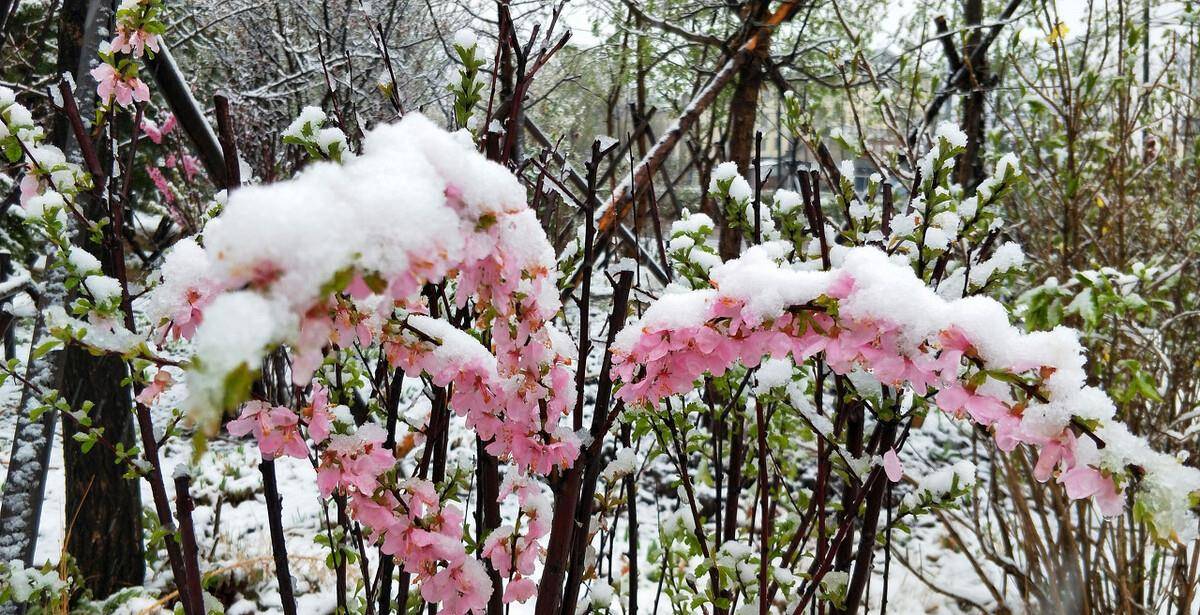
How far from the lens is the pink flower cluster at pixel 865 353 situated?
2.03 ft

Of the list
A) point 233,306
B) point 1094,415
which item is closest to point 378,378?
point 233,306

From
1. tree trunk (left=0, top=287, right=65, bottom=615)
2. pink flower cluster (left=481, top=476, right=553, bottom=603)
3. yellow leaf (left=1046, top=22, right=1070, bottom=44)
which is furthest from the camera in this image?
yellow leaf (left=1046, top=22, right=1070, bottom=44)

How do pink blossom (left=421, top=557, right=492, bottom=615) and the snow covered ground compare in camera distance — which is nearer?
pink blossom (left=421, top=557, right=492, bottom=615)

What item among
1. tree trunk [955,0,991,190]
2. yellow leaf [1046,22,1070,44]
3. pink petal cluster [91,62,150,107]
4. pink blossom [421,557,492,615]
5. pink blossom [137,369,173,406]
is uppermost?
tree trunk [955,0,991,190]

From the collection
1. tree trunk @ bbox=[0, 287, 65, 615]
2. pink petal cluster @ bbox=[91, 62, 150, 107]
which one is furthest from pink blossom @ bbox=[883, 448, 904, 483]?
tree trunk @ bbox=[0, 287, 65, 615]

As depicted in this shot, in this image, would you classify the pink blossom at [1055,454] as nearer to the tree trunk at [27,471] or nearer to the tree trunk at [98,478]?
the tree trunk at [27,471]

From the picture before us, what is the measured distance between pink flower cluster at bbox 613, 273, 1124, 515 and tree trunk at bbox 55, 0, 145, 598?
1849 millimetres

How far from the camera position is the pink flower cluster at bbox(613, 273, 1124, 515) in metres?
0.62

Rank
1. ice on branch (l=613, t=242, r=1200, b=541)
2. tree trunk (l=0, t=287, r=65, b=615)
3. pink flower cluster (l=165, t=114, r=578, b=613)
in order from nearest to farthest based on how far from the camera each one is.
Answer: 1. pink flower cluster (l=165, t=114, r=578, b=613)
2. ice on branch (l=613, t=242, r=1200, b=541)
3. tree trunk (l=0, t=287, r=65, b=615)

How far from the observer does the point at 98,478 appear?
233 centimetres

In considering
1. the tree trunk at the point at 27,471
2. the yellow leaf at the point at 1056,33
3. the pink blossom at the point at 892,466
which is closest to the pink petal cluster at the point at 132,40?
the tree trunk at the point at 27,471

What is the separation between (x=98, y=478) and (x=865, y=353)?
107 inches

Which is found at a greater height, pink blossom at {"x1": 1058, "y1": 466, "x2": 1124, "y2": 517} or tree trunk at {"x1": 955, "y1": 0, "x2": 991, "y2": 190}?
tree trunk at {"x1": 955, "y1": 0, "x2": 991, "y2": 190}

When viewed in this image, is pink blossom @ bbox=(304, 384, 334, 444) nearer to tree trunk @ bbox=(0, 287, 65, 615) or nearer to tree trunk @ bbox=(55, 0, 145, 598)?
tree trunk @ bbox=(0, 287, 65, 615)
